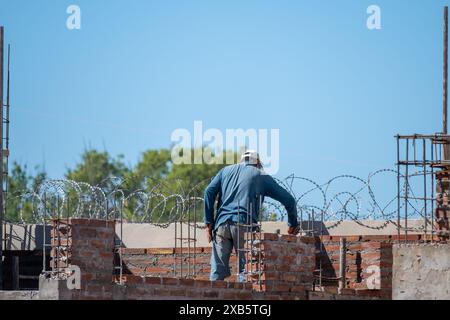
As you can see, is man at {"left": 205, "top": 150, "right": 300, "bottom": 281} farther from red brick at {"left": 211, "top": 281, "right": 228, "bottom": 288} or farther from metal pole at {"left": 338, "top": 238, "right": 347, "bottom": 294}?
red brick at {"left": 211, "top": 281, "right": 228, "bottom": 288}

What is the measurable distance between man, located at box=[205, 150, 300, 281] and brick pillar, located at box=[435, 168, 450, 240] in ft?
6.34

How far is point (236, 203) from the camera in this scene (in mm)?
17266

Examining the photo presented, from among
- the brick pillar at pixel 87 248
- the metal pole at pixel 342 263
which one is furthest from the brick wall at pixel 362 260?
the brick pillar at pixel 87 248

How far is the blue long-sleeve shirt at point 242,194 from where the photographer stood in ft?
56.5

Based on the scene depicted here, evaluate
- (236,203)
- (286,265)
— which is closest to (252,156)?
(236,203)

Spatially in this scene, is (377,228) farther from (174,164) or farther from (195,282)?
(174,164)

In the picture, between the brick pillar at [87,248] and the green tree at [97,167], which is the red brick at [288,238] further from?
the green tree at [97,167]

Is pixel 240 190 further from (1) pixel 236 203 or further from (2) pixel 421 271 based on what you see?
(2) pixel 421 271

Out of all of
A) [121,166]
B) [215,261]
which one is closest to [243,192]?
[215,261]

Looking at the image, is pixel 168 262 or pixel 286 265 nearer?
pixel 286 265

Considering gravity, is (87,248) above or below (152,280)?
above

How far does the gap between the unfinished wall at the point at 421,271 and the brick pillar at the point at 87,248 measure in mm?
3169

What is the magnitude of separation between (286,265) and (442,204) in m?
1.99

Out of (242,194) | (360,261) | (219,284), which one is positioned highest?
(242,194)
